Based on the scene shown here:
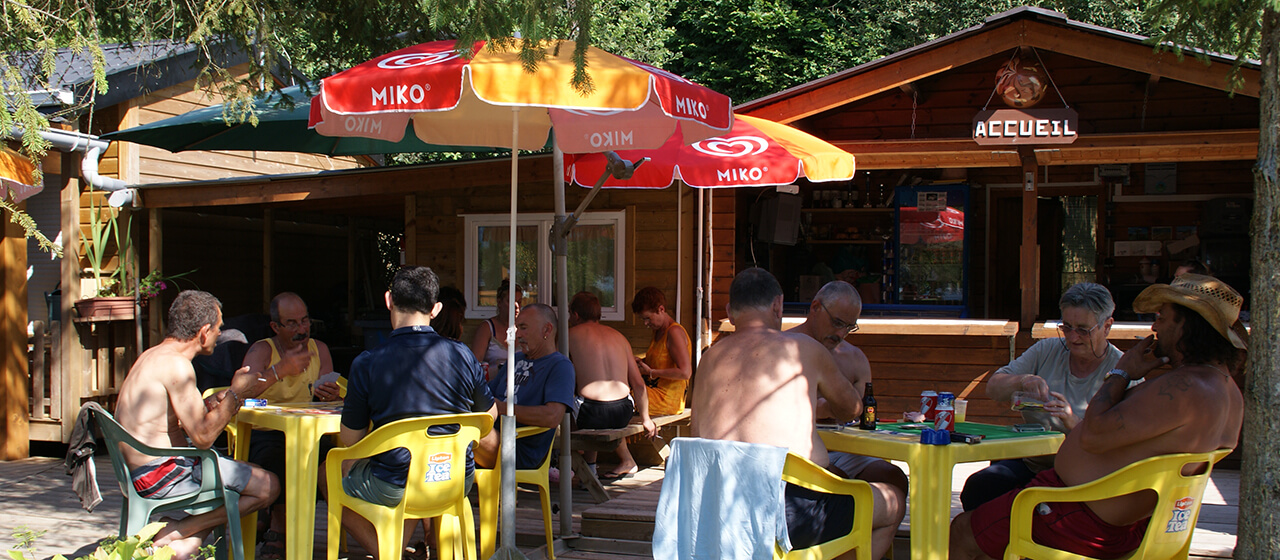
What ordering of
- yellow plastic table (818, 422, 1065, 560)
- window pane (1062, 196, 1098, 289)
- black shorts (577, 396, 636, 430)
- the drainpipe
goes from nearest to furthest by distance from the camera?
yellow plastic table (818, 422, 1065, 560)
black shorts (577, 396, 636, 430)
the drainpipe
window pane (1062, 196, 1098, 289)

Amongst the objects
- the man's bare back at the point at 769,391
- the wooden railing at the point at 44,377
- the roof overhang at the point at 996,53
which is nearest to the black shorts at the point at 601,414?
the man's bare back at the point at 769,391

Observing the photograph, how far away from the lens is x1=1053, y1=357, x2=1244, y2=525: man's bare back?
114 inches

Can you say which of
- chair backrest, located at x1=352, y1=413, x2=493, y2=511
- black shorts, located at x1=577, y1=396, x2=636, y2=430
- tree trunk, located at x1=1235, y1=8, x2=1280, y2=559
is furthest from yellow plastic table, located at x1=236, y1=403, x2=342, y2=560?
tree trunk, located at x1=1235, y1=8, x2=1280, y2=559

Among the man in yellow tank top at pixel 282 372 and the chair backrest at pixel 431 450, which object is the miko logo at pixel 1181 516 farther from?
the man in yellow tank top at pixel 282 372

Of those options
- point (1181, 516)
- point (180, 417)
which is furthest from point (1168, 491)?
point (180, 417)

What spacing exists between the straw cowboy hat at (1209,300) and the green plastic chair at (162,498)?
137 inches

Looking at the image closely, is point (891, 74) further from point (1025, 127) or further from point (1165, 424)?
point (1165, 424)

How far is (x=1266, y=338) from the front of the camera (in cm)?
297

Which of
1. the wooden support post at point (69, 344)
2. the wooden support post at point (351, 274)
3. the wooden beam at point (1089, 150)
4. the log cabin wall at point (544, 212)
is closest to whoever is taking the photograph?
the wooden beam at point (1089, 150)

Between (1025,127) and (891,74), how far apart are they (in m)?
1.07

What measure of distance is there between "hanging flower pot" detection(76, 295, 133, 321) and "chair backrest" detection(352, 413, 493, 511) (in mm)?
5181

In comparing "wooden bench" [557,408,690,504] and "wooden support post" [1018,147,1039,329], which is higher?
"wooden support post" [1018,147,1039,329]

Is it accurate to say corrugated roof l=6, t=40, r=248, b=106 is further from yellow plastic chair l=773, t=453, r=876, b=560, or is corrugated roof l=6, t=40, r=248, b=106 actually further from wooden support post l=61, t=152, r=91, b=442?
yellow plastic chair l=773, t=453, r=876, b=560

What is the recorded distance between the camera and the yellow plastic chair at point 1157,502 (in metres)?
2.91
